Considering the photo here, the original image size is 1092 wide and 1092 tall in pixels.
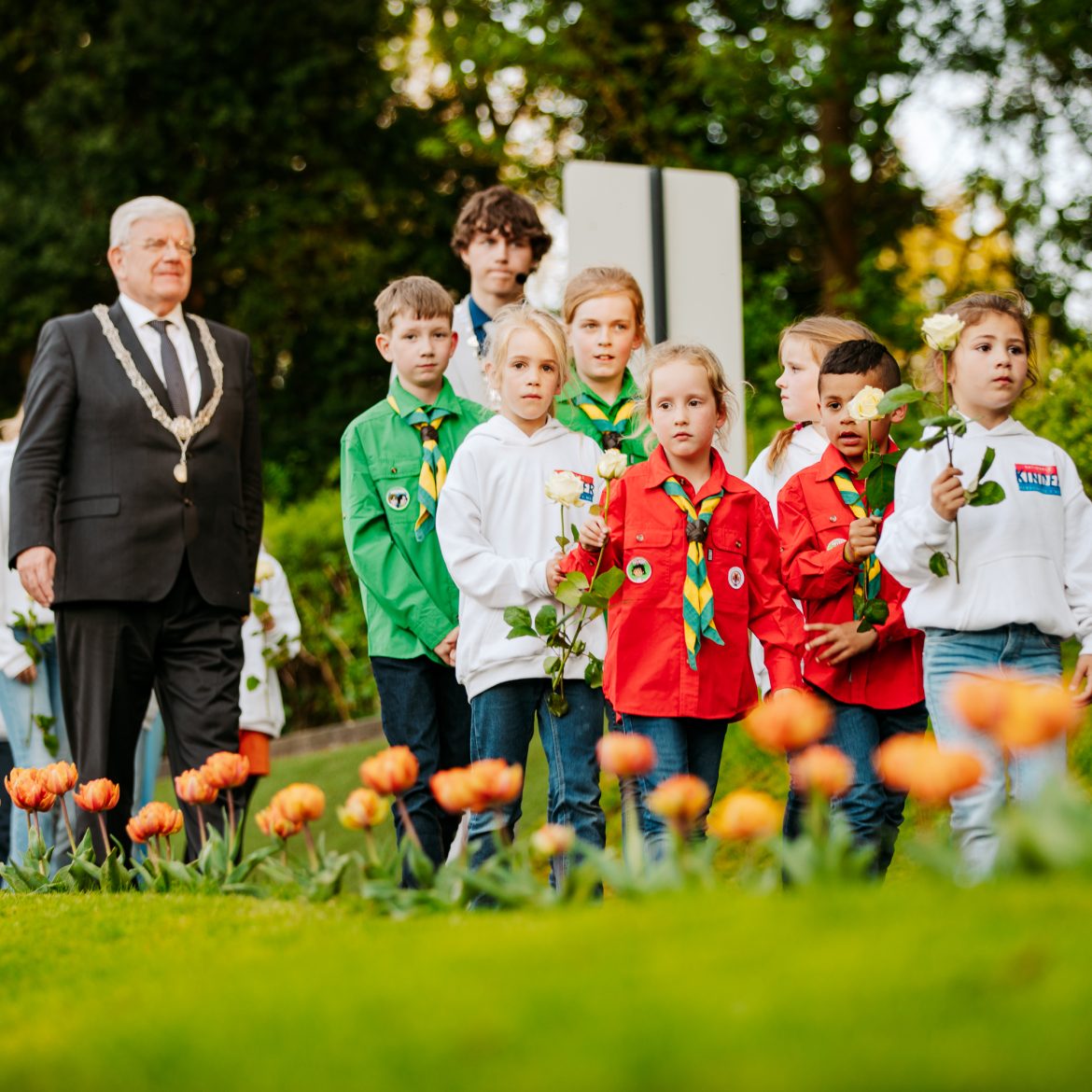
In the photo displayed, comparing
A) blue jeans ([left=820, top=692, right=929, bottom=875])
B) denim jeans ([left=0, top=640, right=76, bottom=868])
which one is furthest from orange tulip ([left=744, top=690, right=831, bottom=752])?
denim jeans ([left=0, top=640, right=76, bottom=868])

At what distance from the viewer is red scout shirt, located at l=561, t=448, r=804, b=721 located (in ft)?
15.6

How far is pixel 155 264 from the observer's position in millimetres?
6012

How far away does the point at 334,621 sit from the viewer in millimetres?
13328

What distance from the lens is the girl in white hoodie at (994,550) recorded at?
4.47 metres

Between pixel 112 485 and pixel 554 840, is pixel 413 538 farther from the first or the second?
pixel 554 840

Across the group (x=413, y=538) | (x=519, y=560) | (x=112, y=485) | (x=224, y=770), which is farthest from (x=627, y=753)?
(x=112, y=485)

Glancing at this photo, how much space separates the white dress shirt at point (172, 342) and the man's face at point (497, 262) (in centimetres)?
111

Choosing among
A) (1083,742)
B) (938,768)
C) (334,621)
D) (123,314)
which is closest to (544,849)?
(938,768)

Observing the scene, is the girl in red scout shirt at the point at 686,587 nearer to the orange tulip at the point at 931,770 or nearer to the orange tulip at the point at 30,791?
the orange tulip at the point at 30,791

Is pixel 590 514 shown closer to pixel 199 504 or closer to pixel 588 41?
pixel 199 504

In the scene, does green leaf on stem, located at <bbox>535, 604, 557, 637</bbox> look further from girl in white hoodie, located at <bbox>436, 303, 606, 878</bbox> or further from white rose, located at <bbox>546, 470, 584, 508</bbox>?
white rose, located at <bbox>546, 470, 584, 508</bbox>

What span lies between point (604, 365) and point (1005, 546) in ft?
5.26

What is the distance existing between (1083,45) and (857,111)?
2.38 m

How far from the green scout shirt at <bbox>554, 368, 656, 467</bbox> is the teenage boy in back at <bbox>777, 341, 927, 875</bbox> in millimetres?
552
